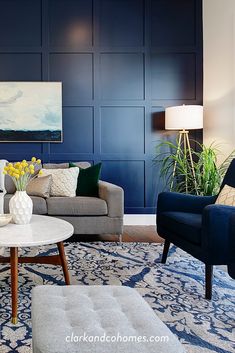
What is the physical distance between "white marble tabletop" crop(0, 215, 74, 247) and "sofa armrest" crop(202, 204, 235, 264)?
0.86 m

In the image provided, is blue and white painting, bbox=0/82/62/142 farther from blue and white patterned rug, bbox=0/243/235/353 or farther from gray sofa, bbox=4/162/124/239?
blue and white patterned rug, bbox=0/243/235/353

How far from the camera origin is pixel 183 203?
2775mm

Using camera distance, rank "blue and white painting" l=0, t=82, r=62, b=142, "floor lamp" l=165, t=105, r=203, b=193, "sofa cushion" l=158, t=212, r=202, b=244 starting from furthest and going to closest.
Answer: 1. "blue and white painting" l=0, t=82, r=62, b=142
2. "floor lamp" l=165, t=105, r=203, b=193
3. "sofa cushion" l=158, t=212, r=202, b=244

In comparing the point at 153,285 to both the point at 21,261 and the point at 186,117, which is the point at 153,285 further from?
the point at 186,117

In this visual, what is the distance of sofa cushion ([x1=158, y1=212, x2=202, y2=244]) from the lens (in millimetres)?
2176

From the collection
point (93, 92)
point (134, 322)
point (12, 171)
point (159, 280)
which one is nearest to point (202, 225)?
point (159, 280)

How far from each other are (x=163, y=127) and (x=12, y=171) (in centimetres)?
271

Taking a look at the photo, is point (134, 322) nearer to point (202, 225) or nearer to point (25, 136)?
point (202, 225)

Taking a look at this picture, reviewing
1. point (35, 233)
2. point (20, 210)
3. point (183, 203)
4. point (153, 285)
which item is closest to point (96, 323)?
point (35, 233)

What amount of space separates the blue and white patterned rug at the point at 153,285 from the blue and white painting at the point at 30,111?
6.01ft

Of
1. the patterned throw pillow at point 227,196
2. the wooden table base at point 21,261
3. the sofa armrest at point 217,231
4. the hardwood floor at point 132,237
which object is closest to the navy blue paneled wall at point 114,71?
the hardwood floor at point 132,237

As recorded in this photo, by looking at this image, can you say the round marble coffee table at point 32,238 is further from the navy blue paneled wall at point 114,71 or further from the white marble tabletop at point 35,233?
the navy blue paneled wall at point 114,71

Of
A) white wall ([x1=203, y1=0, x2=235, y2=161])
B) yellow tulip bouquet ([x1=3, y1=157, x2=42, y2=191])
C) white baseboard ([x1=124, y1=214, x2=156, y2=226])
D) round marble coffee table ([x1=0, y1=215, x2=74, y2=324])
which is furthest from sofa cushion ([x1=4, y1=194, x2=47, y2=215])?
white wall ([x1=203, y1=0, x2=235, y2=161])

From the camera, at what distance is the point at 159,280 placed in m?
2.39
